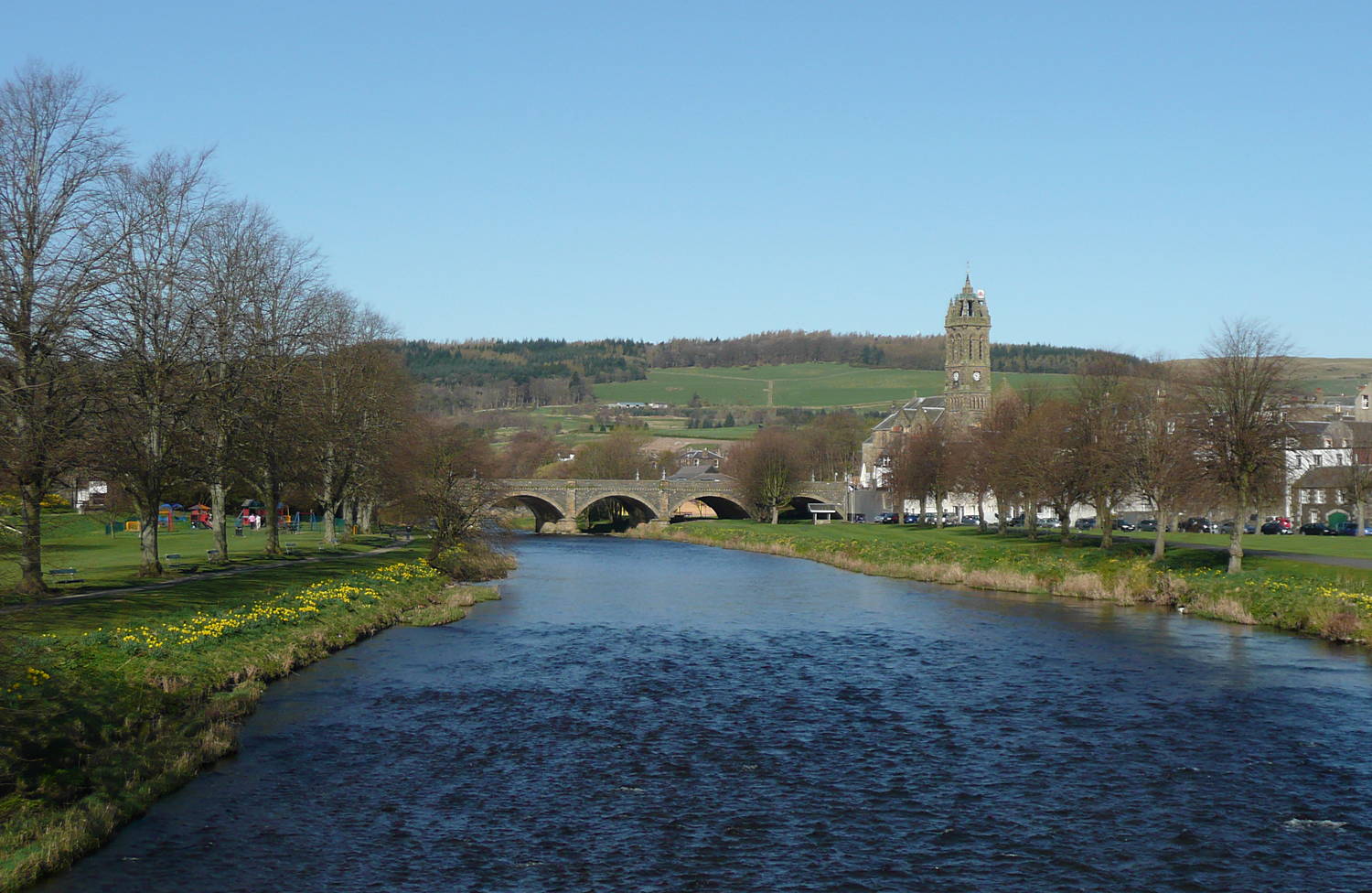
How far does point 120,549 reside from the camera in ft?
194

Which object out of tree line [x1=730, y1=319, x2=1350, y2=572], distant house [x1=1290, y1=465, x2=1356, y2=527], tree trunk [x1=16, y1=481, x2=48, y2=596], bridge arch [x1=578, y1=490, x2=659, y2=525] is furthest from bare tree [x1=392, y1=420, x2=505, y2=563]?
distant house [x1=1290, y1=465, x2=1356, y2=527]

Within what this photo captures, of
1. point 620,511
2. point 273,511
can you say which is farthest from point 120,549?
point 620,511

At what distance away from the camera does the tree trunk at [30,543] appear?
32406 millimetres

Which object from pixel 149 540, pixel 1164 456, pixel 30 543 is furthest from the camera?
pixel 1164 456

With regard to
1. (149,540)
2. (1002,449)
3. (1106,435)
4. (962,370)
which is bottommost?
(149,540)

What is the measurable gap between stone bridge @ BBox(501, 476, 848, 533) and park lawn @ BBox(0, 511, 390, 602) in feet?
123

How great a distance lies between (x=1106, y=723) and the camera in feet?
89.7

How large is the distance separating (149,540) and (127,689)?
Answer: 19.7 meters

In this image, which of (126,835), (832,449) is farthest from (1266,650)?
(832,449)

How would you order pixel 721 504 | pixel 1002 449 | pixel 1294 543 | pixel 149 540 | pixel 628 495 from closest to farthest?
pixel 149 540
pixel 1294 543
pixel 1002 449
pixel 628 495
pixel 721 504

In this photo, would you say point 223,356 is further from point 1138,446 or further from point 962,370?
point 962,370

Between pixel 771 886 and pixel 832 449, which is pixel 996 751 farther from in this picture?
pixel 832 449

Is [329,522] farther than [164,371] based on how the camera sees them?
Yes

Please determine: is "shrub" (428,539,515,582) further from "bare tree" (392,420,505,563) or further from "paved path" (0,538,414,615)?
"paved path" (0,538,414,615)
